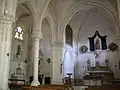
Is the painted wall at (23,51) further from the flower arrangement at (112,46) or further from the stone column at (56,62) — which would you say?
the flower arrangement at (112,46)

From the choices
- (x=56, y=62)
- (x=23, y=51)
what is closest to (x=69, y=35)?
(x=56, y=62)

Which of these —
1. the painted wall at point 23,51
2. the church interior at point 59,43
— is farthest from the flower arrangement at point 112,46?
the painted wall at point 23,51

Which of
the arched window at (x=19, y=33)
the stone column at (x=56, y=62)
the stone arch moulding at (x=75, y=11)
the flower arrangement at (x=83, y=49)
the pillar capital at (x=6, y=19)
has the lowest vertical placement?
the stone column at (x=56, y=62)

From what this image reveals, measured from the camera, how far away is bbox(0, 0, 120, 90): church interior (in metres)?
16.5

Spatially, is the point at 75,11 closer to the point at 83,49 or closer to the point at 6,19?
the point at 83,49

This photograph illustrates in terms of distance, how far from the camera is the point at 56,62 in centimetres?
2111

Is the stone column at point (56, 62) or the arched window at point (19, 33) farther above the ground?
the arched window at point (19, 33)

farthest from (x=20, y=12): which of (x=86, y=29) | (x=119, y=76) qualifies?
(x=119, y=76)

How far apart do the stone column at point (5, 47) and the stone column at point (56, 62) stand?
929cm

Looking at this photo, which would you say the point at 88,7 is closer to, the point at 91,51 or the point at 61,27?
the point at 61,27

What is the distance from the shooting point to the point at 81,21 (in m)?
28.4

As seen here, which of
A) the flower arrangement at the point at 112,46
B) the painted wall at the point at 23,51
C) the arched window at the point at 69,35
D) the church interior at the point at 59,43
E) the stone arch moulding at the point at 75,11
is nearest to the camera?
the church interior at the point at 59,43

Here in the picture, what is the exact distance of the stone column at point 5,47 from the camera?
11781 millimetres

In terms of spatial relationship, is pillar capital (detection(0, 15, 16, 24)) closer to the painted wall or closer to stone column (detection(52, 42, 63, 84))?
stone column (detection(52, 42, 63, 84))
